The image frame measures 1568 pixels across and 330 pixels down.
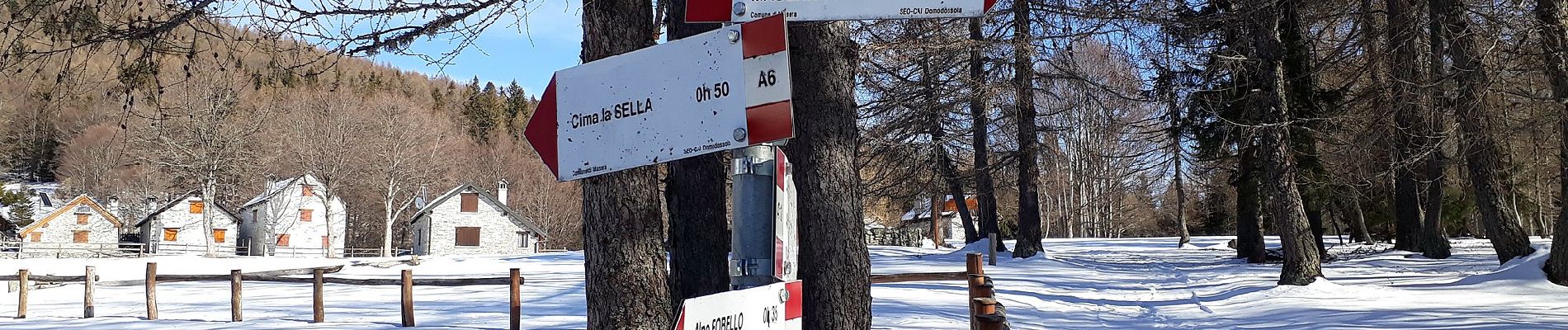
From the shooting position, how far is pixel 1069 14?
11.9 metres

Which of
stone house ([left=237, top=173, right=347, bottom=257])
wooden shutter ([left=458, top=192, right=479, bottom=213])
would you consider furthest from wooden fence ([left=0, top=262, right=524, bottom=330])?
stone house ([left=237, top=173, right=347, bottom=257])

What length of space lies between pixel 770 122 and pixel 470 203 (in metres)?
55.0

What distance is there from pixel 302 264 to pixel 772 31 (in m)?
40.7

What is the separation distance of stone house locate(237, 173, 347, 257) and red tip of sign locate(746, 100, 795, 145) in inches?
2241

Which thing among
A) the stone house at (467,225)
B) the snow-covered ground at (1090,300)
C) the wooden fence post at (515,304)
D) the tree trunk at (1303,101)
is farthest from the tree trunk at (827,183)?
the stone house at (467,225)

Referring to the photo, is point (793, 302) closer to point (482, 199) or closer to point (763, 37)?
point (763, 37)

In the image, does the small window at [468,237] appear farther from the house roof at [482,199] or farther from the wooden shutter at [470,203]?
the house roof at [482,199]

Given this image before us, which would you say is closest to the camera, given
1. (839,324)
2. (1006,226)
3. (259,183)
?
(839,324)

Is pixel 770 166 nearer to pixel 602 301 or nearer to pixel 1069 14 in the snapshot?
pixel 602 301

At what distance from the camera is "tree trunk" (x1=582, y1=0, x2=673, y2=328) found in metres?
5.45

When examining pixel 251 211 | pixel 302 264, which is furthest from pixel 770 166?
pixel 251 211

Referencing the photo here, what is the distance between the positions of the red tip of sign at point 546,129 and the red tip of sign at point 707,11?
17.8 inches

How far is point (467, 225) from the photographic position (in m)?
54.9

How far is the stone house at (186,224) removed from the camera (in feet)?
193
